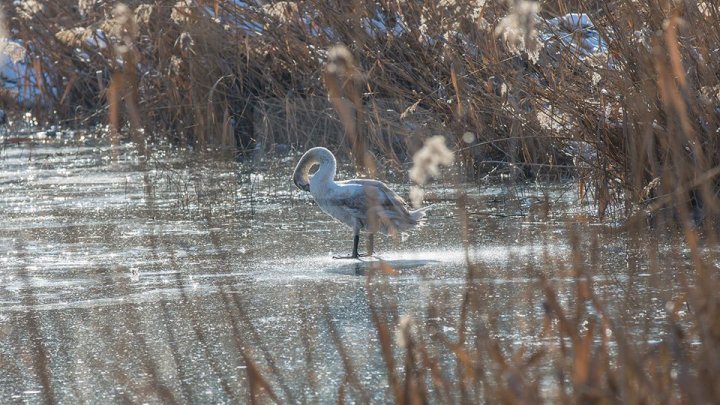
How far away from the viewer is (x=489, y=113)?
846 centimetres

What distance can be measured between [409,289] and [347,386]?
1.59 m

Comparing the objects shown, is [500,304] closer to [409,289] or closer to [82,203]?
[409,289]

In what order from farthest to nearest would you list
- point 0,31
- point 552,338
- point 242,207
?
point 242,207
point 0,31
point 552,338

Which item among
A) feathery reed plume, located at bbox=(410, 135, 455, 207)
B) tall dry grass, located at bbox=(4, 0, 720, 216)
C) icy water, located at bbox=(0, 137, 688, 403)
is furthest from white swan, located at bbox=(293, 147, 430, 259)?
feathery reed plume, located at bbox=(410, 135, 455, 207)

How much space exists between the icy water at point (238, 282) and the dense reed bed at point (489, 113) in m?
0.12

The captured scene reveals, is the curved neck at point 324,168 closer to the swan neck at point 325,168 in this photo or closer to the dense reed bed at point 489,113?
the swan neck at point 325,168

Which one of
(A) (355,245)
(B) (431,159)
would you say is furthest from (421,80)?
(B) (431,159)

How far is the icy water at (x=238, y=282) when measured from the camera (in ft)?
12.9

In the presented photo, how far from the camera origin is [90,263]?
21.1 ft

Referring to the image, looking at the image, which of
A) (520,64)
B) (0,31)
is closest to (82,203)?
(520,64)

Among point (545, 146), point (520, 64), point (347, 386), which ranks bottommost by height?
point (347, 386)

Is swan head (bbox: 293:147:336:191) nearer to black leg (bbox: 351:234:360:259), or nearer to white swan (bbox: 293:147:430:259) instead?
white swan (bbox: 293:147:430:259)

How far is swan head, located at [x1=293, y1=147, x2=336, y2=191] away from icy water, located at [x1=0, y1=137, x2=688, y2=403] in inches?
10.5

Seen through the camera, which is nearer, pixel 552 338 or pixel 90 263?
pixel 552 338
